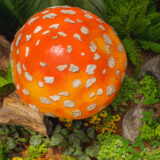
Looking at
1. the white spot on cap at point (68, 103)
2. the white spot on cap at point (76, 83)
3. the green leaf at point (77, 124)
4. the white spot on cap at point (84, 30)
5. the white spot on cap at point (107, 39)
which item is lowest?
the green leaf at point (77, 124)

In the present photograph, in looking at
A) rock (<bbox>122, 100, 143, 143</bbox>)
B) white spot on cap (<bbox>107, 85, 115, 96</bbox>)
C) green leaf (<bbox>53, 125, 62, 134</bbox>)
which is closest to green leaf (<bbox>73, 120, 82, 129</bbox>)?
green leaf (<bbox>53, 125, 62, 134</bbox>)

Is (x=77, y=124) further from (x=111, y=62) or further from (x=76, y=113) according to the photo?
(x=111, y=62)

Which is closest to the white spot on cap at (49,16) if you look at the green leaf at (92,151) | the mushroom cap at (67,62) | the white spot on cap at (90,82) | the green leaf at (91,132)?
the mushroom cap at (67,62)

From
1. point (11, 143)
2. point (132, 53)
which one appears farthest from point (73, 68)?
point (11, 143)

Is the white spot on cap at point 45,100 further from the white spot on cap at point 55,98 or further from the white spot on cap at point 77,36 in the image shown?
the white spot on cap at point 77,36

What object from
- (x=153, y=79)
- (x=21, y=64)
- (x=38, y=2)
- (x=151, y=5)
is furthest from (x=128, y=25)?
(x=21, y=64)
